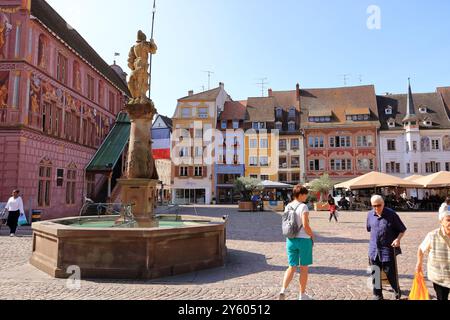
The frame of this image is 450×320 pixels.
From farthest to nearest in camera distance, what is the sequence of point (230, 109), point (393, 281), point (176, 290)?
point (230, 109) → point (176, 290) → point (393, 281)

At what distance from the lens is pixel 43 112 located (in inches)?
816

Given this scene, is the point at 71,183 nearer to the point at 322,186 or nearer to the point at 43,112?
the point at 43,112

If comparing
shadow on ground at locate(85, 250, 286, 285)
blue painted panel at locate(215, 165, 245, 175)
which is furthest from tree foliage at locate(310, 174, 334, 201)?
shadow on ground at locate(85, 250, 286, 285)

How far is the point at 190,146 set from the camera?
4894cm

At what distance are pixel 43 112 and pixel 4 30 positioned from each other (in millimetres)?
4500

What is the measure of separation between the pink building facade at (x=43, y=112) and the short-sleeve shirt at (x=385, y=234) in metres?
17.6

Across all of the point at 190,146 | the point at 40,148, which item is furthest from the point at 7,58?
the point at 190,146

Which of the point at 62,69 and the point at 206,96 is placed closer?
the point at 62,69

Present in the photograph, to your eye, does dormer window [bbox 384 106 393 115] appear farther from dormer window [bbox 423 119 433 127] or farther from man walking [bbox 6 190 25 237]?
man walking [bbox 6 190 25 237]

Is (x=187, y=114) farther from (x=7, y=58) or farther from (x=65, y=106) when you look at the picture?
(x=7, y=58)

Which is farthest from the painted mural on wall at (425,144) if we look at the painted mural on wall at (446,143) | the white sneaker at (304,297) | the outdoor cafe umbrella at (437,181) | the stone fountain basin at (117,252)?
the white sneaker at (304,297)

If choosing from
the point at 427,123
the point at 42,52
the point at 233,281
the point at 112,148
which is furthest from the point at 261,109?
the point at 233,281

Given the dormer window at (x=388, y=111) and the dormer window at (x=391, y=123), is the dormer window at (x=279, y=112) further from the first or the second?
the dormer window at (x=391, y=123)

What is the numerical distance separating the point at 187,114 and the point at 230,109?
6.06 metres
